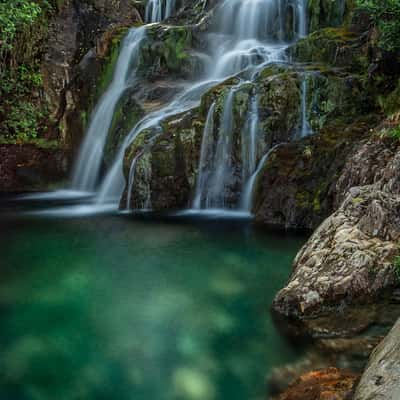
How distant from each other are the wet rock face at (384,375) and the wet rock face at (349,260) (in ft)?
3.79

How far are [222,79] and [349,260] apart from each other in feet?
32.2

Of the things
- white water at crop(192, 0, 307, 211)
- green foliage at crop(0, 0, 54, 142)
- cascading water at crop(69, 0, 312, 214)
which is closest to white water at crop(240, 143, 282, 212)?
white water at crop(192, 0, 307, 211)

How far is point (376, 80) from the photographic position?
358 inches

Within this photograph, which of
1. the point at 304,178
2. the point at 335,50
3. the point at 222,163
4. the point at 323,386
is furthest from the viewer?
the point at 335,50

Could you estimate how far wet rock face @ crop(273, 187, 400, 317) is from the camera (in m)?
4.11

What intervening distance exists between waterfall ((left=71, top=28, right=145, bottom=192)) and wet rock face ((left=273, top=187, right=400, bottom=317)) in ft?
31.8

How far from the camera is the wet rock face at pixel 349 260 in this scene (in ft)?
13.5

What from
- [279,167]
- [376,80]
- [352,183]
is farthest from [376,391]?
[376,80]

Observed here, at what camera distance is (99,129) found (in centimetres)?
1351

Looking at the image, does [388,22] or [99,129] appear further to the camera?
[99,129]

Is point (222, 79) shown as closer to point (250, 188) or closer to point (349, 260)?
point (250, 188)

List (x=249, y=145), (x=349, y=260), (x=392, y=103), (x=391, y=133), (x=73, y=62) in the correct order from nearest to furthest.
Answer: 1. (x=349, y=260)
2. (x=391, y=133)
3. (x=392, y=103)
4. (x=249, y=145)
5. (x=73, y=62)

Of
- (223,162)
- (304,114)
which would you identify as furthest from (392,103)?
(223,162)

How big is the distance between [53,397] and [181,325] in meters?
1.52
